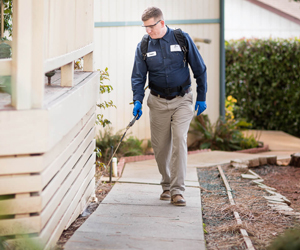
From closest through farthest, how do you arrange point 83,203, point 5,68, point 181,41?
point 5,68, point 83,203, point 181,41

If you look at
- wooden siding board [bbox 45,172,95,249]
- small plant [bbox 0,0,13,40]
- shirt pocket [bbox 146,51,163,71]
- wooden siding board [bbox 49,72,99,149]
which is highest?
small plant [bbox 0,0,13,40]

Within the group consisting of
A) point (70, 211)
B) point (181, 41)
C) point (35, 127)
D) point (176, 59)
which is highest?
point (181, 41)

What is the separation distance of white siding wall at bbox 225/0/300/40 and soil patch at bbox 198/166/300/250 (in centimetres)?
1213

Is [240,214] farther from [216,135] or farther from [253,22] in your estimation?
[253,22]

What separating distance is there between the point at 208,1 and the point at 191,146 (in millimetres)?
2913

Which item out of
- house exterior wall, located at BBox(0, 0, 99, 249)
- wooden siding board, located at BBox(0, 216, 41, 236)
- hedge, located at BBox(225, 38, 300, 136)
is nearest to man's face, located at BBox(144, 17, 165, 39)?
house exterior wall, located at BBox(0, 0, 99, 249)

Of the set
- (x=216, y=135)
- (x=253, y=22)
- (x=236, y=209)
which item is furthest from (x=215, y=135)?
(x=253, y=22)

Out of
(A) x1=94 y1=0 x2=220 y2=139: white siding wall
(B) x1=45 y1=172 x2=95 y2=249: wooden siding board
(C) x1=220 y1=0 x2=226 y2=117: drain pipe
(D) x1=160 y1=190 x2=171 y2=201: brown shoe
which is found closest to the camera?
(B) x1=45 y1=172 x2=95 y2=249: wooden siding board

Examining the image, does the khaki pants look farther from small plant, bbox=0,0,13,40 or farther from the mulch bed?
small plant, bbox=0,0,13,40

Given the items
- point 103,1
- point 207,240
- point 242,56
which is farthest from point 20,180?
point 242,56

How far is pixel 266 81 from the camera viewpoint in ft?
36.8

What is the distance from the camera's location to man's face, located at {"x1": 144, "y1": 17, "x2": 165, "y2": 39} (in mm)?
4234

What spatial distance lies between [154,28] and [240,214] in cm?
197

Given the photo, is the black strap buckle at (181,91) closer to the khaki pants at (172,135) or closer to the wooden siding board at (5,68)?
the khaki pants at (172,135)
